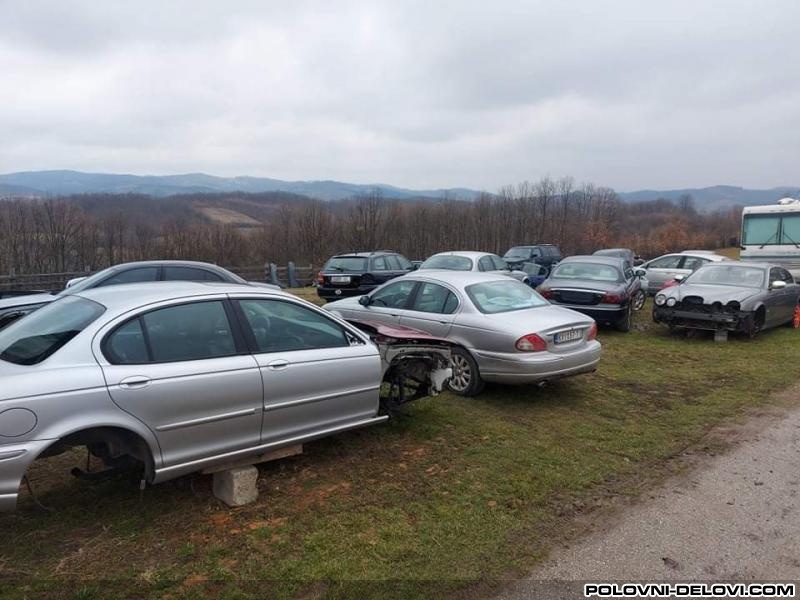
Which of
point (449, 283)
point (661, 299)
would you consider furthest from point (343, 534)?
point (661, 299)

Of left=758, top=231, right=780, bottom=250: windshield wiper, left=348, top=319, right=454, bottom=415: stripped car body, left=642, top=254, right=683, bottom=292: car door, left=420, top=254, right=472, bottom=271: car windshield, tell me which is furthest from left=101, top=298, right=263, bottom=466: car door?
left=758, top=231, right=780, bottom=250: windshield wiper

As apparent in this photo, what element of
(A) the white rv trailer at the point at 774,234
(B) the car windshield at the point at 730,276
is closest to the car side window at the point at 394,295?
(B) the car windshield at the point at 730,276

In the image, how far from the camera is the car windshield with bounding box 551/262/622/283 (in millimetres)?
12172

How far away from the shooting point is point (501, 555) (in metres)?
3.57

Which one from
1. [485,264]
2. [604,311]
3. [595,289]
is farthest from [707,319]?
[485,264]

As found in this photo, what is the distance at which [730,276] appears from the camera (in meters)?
12.0

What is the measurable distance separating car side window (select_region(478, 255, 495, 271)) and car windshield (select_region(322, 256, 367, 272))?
367cm

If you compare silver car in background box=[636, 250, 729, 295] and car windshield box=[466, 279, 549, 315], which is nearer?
car windshield box=[466, 279, 549, 315]

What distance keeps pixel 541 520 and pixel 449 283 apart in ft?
12.9

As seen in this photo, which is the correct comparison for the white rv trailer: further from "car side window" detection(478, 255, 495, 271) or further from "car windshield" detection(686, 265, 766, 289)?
"car side window" detection(478, 255, 495, 271)

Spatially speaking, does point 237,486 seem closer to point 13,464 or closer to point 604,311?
point 13,464

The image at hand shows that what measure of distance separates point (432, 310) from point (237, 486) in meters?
3.90

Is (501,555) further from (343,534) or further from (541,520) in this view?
(343,534)

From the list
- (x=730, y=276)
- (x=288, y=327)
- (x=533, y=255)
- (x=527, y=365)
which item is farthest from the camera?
(x=533, y=255)
